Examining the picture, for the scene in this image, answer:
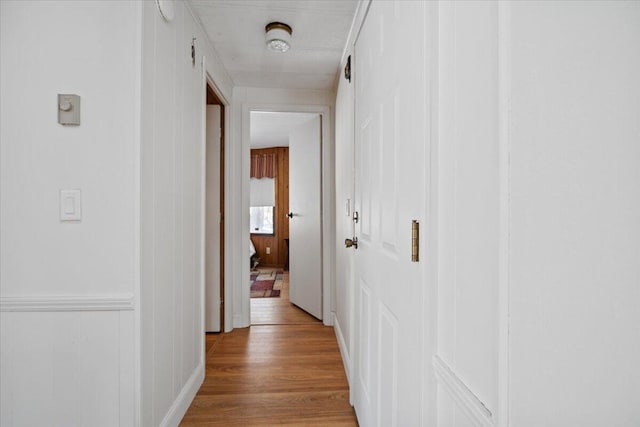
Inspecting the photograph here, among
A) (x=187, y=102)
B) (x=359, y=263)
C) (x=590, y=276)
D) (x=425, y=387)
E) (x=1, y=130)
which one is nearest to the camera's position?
(x=590, y=276)

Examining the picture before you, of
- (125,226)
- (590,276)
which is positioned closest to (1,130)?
(125,226)

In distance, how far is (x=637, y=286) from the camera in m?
0.42

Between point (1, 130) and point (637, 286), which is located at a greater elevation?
point (1, 130)

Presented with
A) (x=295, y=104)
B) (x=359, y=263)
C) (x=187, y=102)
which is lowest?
(x=359, y=263)

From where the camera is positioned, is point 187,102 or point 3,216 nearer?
point 3,216

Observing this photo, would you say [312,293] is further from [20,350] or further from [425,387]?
A: [425,387]

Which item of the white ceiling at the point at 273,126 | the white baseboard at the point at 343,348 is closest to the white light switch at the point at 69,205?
the white baseboard at the point at 343,348

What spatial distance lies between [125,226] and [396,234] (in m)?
1.03

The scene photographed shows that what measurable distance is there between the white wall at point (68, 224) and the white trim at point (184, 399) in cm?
34

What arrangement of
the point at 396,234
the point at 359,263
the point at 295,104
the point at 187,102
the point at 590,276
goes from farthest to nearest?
the point at 295,104 → the point at 187,102 → the point at 359,263 → the point at 396,234 → the point at 590,276

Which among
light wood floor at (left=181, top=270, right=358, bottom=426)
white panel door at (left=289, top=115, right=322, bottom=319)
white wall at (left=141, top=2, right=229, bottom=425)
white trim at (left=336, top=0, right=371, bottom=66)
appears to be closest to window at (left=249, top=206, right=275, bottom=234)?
white panel door at (left=289, top=115, right=322, bottom=319)

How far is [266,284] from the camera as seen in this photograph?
494cm

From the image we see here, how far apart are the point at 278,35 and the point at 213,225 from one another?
1.64m

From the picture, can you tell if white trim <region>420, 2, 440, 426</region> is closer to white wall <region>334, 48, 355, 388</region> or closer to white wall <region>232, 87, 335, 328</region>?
white wall <region>334, 48, 355, 388</region>
